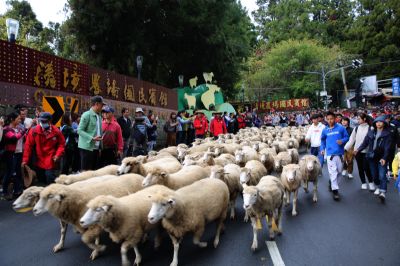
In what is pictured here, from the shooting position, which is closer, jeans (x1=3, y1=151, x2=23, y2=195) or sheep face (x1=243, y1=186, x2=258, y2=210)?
sheep face (x1=243, y1=186, x2=258, y2=210)

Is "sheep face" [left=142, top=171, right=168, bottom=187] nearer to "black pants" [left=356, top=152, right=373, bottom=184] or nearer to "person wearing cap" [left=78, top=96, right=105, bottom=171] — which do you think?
"person wearing cap" [left=78, top=96, right=105, bottom=171]

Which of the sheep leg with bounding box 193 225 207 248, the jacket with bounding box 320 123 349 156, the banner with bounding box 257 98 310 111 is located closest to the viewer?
the sheep leg with bounding box 193 225 207 248

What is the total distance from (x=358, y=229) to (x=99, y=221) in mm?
4105

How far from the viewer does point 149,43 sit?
2248cm

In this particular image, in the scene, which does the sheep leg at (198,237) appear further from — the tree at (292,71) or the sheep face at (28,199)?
the tree at (292,71)

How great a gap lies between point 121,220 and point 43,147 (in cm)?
338

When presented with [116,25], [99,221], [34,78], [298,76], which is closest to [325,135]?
[99,221]

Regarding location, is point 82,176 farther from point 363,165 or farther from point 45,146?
point 363,165

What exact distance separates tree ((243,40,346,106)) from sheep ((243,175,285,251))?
45.2 meters

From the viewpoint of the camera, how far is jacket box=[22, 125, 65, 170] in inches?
264

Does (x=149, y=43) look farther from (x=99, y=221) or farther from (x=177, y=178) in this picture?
(x=99, y=221)

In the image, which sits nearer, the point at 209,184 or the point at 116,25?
the point at 209,184

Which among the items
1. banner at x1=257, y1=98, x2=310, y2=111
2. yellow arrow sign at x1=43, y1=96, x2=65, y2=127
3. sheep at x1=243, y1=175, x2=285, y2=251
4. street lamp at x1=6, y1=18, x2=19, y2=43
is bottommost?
sheep at x1=243, y1=175, x2=285, y2=251

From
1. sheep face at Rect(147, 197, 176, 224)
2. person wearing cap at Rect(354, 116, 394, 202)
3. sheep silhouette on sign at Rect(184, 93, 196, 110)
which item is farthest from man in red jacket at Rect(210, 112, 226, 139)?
sheep face at Rect(147, 197, 176, 224)
